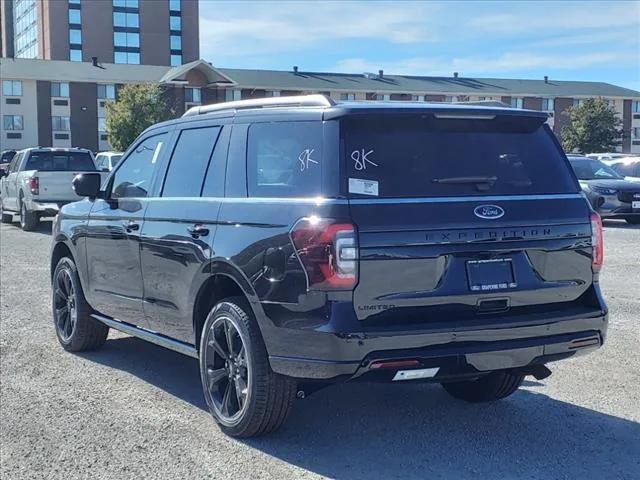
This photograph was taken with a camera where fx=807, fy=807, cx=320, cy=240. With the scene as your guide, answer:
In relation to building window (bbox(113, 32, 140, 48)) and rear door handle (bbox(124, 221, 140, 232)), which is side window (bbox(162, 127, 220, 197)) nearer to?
rear door handle (bbox(124, 221, 140, 232))

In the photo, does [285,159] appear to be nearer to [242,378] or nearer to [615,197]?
[242,378]

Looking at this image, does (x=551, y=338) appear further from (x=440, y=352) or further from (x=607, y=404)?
(x=607, y=404)

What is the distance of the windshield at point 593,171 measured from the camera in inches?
755

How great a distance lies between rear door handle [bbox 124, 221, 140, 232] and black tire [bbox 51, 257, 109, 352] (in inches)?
44.6

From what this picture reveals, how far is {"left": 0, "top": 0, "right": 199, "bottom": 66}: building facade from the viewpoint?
10112cm

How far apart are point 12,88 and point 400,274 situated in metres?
66.9

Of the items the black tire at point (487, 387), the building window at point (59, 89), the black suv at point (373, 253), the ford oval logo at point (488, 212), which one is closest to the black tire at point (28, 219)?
the black suv at point (373, 253)

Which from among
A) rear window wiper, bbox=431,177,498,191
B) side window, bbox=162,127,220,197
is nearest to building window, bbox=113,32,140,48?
side window, bbox=162,127,220,197

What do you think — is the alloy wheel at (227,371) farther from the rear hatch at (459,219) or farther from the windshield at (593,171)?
the windshield at (593,171)

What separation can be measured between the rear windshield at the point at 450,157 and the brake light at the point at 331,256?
0.26 meters

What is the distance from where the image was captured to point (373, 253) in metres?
4.13

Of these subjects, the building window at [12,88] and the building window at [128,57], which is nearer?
the building window at [12,88]

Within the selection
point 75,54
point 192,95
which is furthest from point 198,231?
point 75,54

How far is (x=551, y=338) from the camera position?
4508 mm
